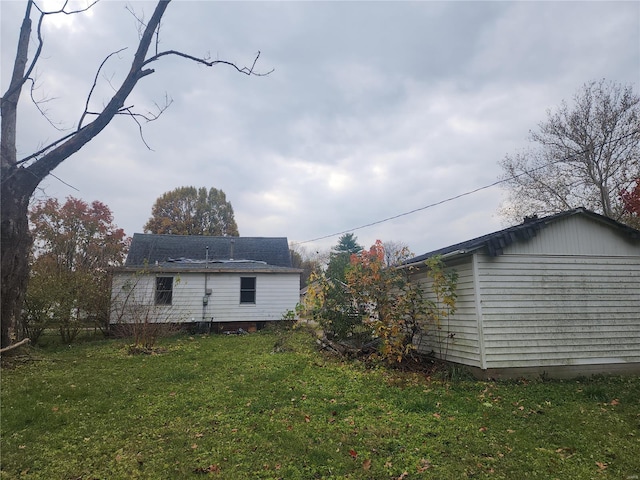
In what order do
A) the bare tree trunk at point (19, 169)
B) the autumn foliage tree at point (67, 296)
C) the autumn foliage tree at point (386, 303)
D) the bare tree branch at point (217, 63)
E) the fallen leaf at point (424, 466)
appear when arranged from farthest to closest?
the autumn foliage tree at point (67, 296)
the bare tree branch at point (217, 63)
the bare tree trunk at point (19, 169)
the autumn foliage tree at point (386, 303)
the fallen leaf at point (424, 466)

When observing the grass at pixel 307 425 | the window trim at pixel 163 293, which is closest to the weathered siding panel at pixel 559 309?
the grass at pixel 307 425

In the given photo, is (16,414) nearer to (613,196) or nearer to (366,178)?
(366,178)

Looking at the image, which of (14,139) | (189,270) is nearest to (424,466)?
(14,139)

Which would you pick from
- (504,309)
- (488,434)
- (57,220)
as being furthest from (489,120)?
(57,220)

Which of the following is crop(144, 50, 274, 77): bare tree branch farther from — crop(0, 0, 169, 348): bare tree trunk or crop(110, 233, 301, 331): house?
crop(110, 233, 301, 331): house

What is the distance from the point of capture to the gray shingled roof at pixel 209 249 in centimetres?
1756

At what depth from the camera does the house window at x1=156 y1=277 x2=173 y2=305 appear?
48.4ft

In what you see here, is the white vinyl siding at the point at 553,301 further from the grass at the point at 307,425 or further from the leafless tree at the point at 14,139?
the leafless tree at the point at 14,139

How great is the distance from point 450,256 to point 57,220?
87.8 ft

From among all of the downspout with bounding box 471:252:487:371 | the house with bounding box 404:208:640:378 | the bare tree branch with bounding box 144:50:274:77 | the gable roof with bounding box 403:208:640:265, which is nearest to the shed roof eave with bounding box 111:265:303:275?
the bare tree branch with bounding box 144:50:274:77

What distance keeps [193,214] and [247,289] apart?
24324 millimetres

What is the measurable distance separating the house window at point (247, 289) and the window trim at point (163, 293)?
114 inches

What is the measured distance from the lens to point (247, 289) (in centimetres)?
1585

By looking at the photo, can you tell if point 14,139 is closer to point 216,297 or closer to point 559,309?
point 216,297
